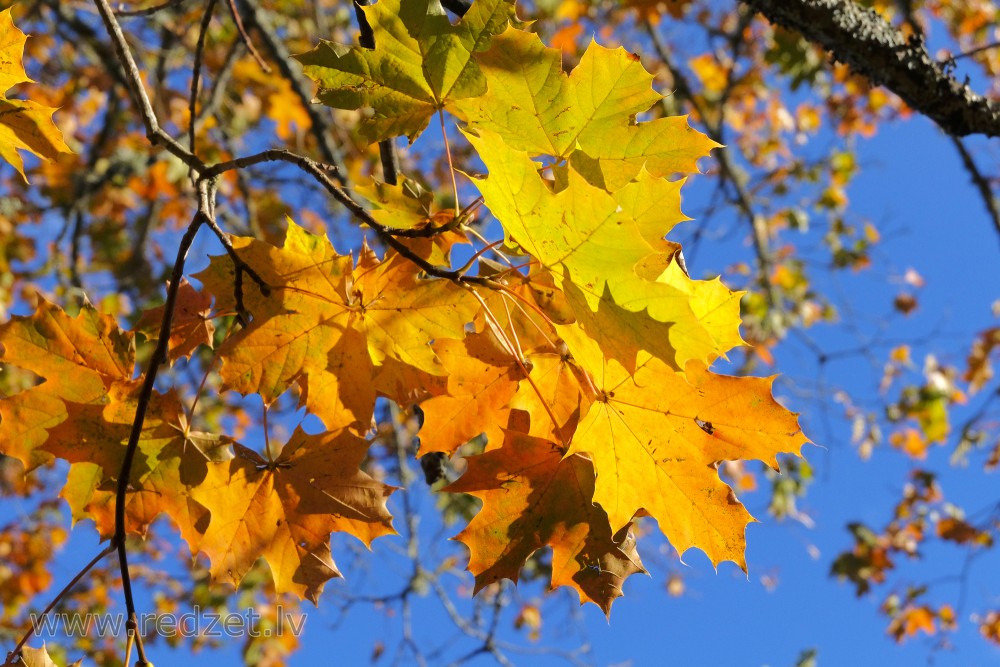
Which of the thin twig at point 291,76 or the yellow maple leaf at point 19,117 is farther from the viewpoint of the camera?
the thin twig at point 291,76

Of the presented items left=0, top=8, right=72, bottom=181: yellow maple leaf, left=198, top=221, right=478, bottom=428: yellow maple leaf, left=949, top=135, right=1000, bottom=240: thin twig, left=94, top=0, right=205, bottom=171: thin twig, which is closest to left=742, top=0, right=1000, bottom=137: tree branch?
left=949, top=135, right=1000, bottom=240: thin twig

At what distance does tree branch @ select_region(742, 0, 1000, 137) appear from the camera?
2.16 meters

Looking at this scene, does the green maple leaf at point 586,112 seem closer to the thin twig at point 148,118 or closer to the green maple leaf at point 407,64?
the green maple leaf at point 407,64

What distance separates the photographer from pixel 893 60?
7.27 ft

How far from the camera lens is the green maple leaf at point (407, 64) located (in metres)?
1.40

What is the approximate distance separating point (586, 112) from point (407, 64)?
357mm

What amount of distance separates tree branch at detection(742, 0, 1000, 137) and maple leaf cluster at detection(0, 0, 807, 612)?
3.47 ft

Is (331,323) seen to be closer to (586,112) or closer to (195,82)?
(586,112)

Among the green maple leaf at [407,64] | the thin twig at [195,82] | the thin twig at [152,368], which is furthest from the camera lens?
the thin twig at [195,82]

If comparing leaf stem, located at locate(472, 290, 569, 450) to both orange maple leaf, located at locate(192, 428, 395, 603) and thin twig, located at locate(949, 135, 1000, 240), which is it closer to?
orange maple leaf, located at locate(192, 428, 395, 603)

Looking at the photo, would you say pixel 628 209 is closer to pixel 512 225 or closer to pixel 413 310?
pixel 512 225

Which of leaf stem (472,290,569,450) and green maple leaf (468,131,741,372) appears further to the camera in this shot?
leaf stem (472,290,569,450)

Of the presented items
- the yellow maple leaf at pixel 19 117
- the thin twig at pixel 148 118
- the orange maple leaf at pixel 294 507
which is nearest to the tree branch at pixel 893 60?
the thin twig at pixel 148 118

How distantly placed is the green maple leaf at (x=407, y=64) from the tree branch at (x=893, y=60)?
1.12 metres
